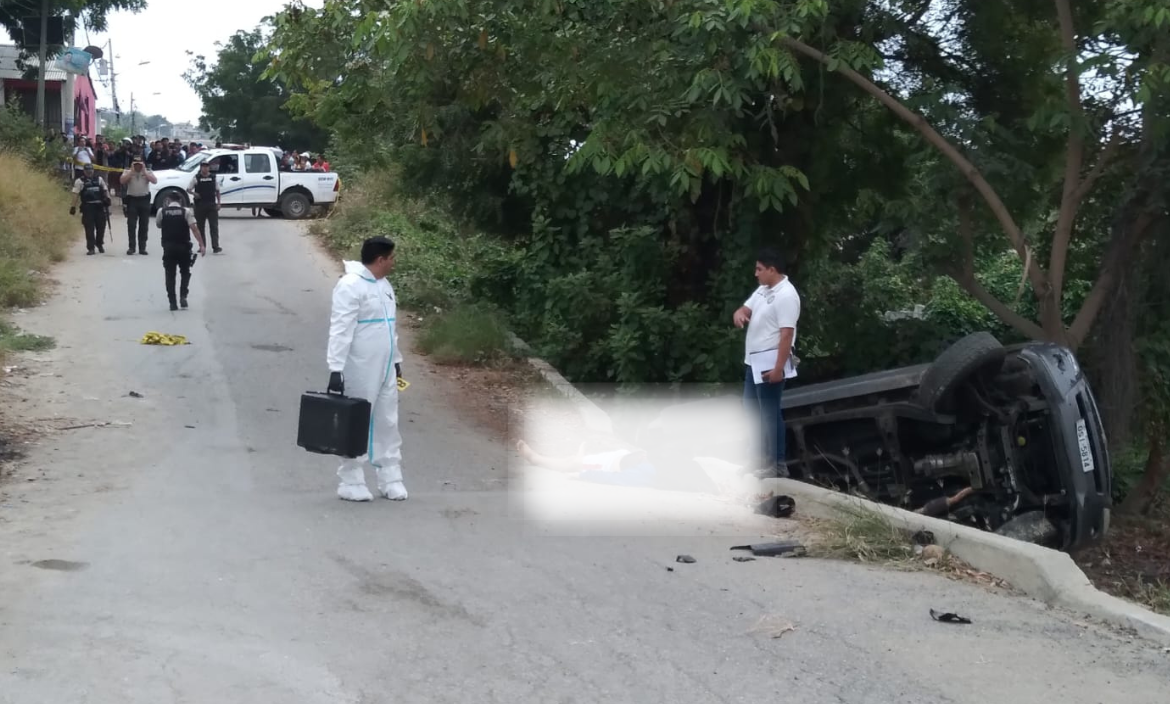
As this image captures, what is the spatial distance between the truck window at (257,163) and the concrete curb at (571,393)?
1824 cm

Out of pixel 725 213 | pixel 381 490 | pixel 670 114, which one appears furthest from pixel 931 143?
pixel 381 490

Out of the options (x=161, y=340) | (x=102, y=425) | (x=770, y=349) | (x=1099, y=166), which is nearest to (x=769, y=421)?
(x=770, y=349)

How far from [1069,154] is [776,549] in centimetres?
502

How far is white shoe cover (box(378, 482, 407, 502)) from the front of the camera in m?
8.32

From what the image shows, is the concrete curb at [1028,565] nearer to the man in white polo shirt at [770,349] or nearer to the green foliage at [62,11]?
the man in white polo shirt at [770,349]

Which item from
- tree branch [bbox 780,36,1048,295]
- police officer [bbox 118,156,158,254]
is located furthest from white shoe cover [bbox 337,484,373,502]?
police officer [bbox 118,156,158,254]

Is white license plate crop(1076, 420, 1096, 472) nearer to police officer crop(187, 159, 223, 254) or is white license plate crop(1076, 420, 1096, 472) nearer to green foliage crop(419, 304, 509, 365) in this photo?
green foliage crop(419, 304, 509, 365)

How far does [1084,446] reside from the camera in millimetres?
7938

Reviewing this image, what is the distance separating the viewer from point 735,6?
28.5 ft

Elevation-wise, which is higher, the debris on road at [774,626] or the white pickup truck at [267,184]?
the white pickup truck at [267,184]

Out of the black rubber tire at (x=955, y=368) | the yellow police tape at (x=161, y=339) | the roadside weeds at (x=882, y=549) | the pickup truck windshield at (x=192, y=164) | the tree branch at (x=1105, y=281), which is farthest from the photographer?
the pickup truck windshield at (x=192, y=164)

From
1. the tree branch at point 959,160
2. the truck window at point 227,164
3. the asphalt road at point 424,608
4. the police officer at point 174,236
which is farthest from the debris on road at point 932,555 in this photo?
the truck window at point 227,164

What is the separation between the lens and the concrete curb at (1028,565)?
595cm

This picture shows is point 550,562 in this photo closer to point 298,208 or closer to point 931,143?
point 931,143
